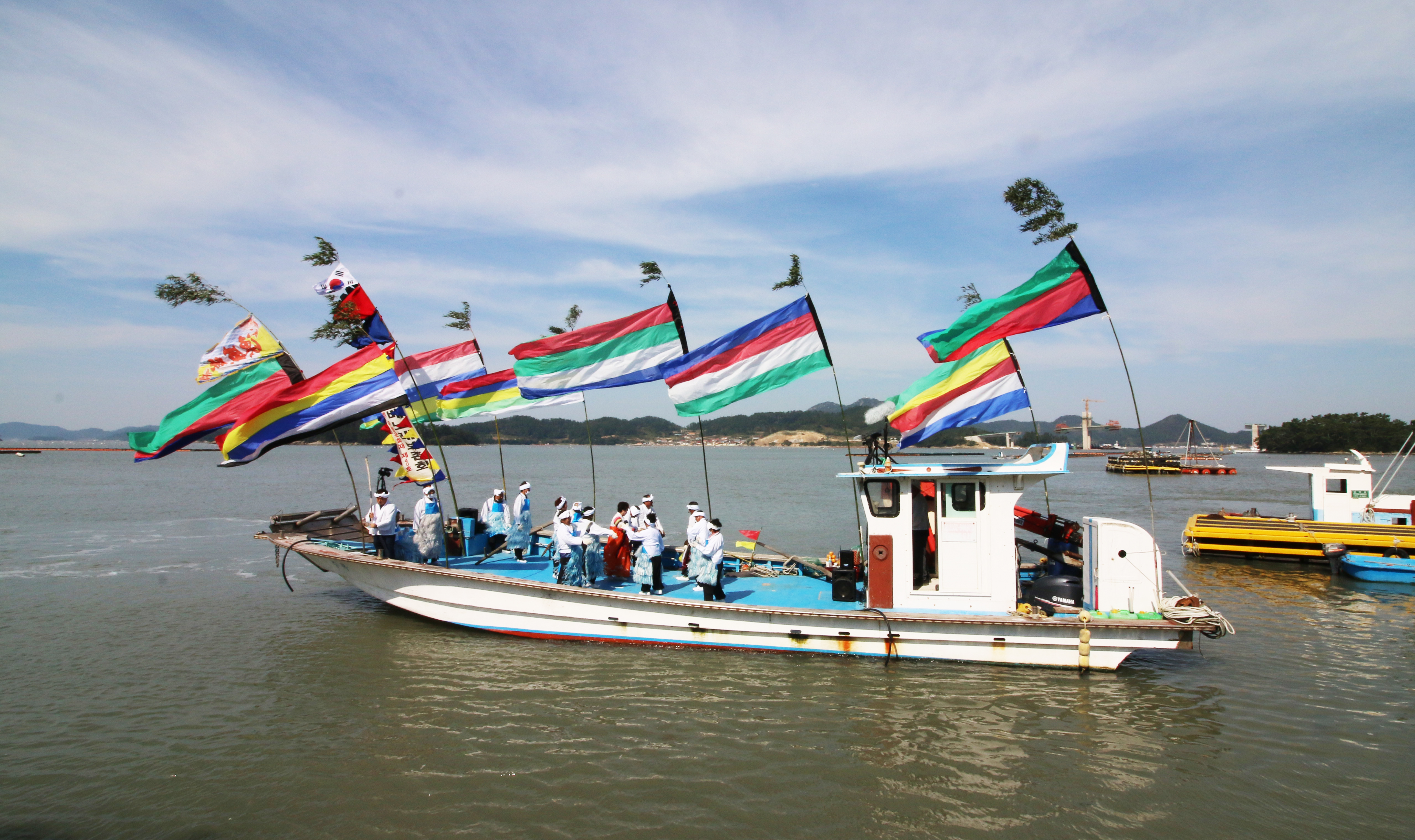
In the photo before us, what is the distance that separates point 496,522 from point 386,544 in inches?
101

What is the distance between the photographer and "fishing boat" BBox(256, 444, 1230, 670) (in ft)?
34.1

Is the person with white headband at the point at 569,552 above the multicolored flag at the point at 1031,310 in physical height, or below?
below

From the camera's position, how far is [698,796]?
758 cm

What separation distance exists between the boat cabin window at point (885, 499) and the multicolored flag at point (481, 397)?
6.92m

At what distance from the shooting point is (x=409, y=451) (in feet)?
55.0

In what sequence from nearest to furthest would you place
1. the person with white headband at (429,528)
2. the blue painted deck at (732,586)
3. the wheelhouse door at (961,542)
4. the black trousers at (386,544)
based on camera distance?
the wheelhouse door at (961,542) < the blue painted deck at (732,586) < the black trousers at (386,544) < the person with white headband at (429,528)

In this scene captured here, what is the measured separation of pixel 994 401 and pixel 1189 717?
687 centimetres

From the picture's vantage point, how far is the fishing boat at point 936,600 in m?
10.4

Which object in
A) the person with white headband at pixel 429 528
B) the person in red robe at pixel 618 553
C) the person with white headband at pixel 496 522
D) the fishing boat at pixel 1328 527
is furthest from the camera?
the fishing boat at pixel 1328 527

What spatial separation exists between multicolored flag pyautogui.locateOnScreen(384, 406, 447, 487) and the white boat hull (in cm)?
283

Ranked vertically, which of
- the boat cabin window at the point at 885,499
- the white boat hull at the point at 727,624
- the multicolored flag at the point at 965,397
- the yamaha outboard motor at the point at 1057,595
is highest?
the multicolored flag at the point at 965,397

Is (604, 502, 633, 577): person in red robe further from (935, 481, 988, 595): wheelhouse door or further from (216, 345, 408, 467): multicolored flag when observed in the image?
(935, 481, 988, 595): wheelhouse door

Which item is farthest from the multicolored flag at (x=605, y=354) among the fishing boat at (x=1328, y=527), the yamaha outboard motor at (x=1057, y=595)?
the fishing boat at (x=1328, y=527)

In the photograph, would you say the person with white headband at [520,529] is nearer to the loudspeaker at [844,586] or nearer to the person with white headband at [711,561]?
the person with white headband at [711,561]
